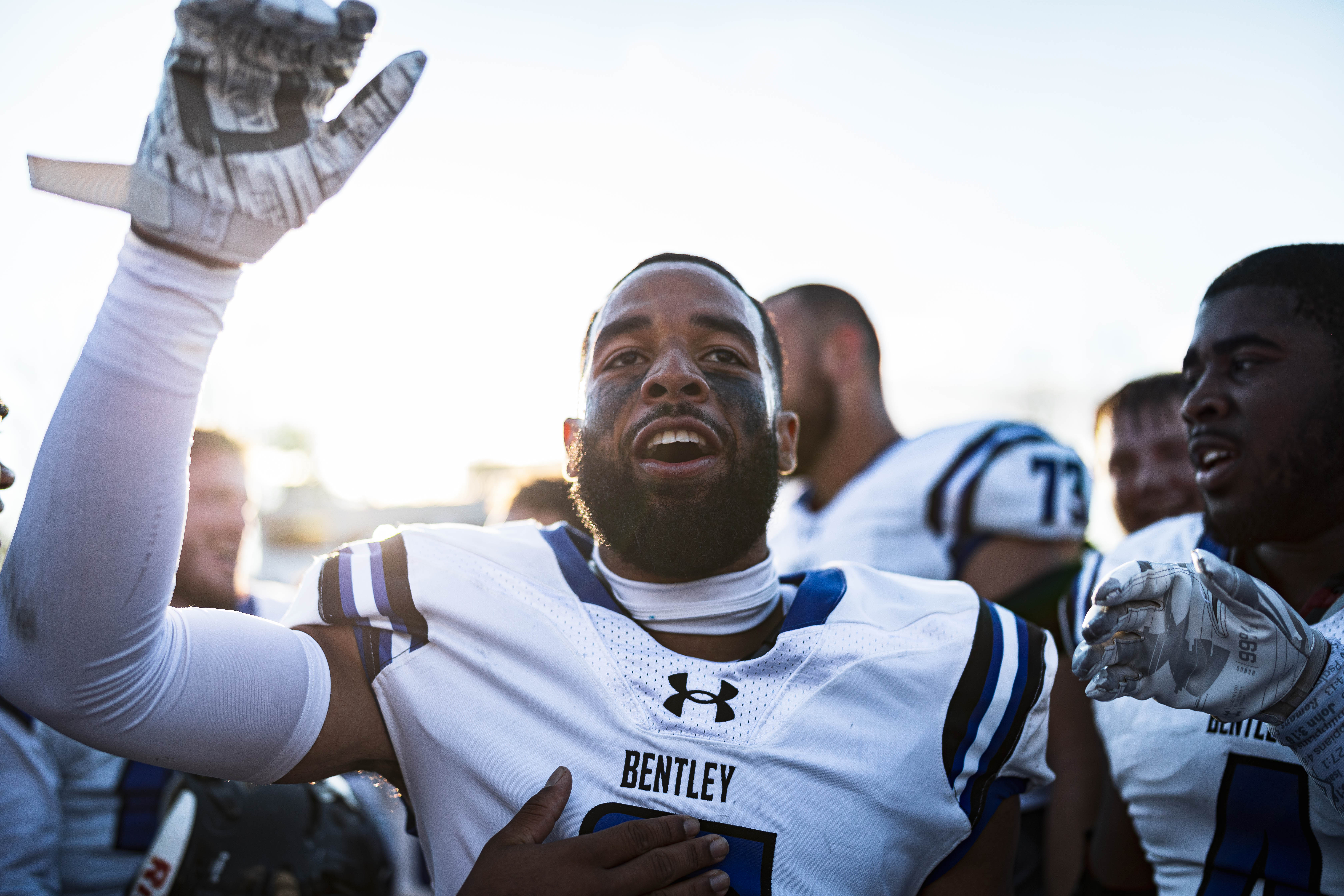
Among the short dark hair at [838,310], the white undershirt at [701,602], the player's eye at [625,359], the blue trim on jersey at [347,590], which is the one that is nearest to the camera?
the blue trim on jersey at [347,590]

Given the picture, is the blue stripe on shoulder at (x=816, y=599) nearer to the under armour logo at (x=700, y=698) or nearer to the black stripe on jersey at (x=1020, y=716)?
the under armour logo at (x=700, y=698)

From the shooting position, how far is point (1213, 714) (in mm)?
1672

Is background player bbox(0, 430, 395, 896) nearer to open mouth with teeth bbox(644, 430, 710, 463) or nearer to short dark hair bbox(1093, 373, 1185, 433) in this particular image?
open mouth with teeth bbox(644, 430, 710, 463)

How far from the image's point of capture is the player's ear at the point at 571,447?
2322mm

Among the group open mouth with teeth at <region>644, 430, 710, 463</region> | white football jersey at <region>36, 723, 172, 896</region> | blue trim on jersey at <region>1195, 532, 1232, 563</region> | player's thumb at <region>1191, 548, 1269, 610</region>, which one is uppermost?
open mouth with teeth at <region>644, 430, 710, 463</region>

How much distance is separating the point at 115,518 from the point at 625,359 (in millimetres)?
1214

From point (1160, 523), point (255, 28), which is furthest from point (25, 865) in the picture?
point (1160, 523)

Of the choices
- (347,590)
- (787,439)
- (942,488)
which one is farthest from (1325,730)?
(347,590)

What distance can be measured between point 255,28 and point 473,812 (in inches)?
54.6

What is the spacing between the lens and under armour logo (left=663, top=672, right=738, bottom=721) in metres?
1.74

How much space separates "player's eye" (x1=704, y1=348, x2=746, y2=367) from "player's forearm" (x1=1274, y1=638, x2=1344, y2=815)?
4.47 ft

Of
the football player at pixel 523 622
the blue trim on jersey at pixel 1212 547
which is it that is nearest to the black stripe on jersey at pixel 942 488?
the blue trim on jersey at pixel 1212 547

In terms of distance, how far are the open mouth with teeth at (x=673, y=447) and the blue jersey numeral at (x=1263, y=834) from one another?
141cm

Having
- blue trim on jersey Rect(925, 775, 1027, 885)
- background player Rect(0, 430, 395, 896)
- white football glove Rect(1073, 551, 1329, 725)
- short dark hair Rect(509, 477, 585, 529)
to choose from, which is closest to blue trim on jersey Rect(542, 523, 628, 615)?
blue trim on jersey Rect(925, 775, 1027, 885)
